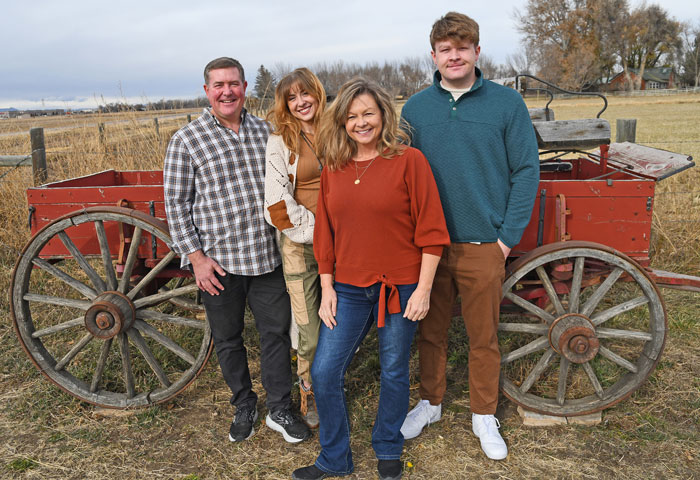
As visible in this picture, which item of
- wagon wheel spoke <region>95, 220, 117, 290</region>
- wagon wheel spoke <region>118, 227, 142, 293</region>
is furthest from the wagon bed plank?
wagon wheel spoke <region>95, 220, 117, 290</region>

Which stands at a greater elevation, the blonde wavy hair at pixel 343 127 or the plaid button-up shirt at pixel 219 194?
the blonde wavy hair at pixel 343 127

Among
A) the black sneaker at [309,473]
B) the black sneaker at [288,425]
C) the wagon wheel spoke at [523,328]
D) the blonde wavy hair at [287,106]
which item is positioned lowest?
the black sneaker at [309,473]

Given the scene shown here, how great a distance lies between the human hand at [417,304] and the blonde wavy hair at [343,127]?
0.64 metres

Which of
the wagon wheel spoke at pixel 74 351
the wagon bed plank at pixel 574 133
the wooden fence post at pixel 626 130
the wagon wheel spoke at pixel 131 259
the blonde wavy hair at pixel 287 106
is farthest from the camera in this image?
the wooden fence post at pixel 626 130

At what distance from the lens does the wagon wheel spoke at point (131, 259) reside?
→ 313cm

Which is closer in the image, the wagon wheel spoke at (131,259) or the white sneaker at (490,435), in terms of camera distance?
the white sneaker at (490,435)

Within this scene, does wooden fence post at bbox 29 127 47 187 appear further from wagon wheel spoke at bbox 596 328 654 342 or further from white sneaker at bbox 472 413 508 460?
wagon wheel spoke at bbox 596 328 654 342

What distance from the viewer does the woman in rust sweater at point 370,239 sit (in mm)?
2365

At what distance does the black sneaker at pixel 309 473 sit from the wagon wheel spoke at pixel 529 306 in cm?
139

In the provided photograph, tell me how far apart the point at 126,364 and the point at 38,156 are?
4.14 m

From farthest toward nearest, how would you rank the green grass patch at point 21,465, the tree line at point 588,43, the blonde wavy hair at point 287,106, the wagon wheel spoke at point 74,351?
the tree line at point 588,43 → the wagon wheel spoke at point 74,351 → the green grass patch at point 21,465 → the blonde wavy hair at point 287,106

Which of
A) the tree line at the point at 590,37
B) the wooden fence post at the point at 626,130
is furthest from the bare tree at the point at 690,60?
the wooden fence post at the point at 626,130

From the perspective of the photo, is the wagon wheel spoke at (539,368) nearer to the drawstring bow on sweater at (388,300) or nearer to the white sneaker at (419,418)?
the white sneaker at (419,418)

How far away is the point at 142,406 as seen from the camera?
11.0ft
